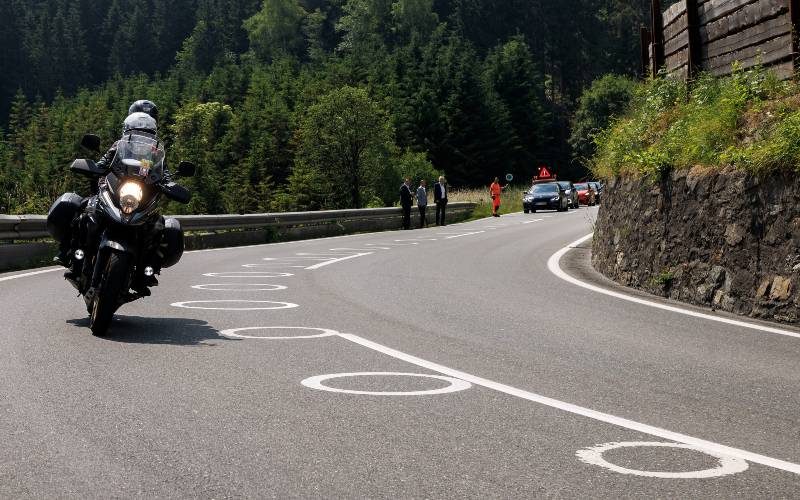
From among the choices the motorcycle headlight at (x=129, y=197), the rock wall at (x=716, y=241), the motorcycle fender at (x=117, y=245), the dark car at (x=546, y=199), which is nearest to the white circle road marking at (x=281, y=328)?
the motorcycle fender at (x=117, y=245)

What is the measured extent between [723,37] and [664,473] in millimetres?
11721

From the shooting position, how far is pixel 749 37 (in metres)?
14.2

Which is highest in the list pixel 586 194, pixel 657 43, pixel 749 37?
pixel 657 43

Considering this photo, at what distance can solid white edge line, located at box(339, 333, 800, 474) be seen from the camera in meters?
4.82

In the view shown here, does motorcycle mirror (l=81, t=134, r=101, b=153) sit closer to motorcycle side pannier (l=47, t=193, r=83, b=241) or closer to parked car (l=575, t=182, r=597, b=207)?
motorcycle side pannier (l=47, t=193, r=83, b=241)

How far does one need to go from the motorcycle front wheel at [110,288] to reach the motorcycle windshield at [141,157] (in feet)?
2.47

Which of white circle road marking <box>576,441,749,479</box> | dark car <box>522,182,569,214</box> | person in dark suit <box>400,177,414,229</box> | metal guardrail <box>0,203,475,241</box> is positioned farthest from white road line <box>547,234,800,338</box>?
dark car <box>522,182,569,214</box>

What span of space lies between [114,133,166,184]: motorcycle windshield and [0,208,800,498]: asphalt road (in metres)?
1.33

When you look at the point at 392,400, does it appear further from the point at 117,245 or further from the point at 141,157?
the point at 141,157

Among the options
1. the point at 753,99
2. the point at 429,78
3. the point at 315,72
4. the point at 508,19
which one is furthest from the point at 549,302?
the point at 508,19

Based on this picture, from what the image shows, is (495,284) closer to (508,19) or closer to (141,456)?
(141,456)

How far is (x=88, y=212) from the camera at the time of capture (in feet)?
30.2

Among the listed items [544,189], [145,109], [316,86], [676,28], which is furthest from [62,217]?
[316,86]

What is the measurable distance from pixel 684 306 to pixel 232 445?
723 cm
